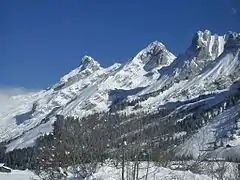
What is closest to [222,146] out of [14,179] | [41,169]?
[14,179]

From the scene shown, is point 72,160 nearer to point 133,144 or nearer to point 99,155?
point 99,155

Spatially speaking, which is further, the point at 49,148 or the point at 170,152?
the point at 170,152

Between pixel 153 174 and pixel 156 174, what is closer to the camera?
pixel 153 174

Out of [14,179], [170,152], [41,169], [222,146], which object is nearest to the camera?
[41,169]

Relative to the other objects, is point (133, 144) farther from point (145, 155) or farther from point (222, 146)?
point (222, 146)

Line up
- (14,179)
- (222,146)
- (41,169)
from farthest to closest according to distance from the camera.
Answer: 1. (222,146)
2. (14,179)
3. (41,169)

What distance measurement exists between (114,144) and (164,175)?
861cm

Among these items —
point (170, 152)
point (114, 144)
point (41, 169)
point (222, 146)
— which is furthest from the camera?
point (222, 146)

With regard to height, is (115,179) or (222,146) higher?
(222,146)

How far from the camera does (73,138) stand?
49.1 m

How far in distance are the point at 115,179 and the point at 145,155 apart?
12.7ft

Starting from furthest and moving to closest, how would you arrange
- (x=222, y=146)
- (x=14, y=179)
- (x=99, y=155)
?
(x=222, y=146), (x=14, y=179), (x=99, y=155)

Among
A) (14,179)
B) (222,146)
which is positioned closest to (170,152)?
(14,179)

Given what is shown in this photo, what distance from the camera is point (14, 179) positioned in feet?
271
